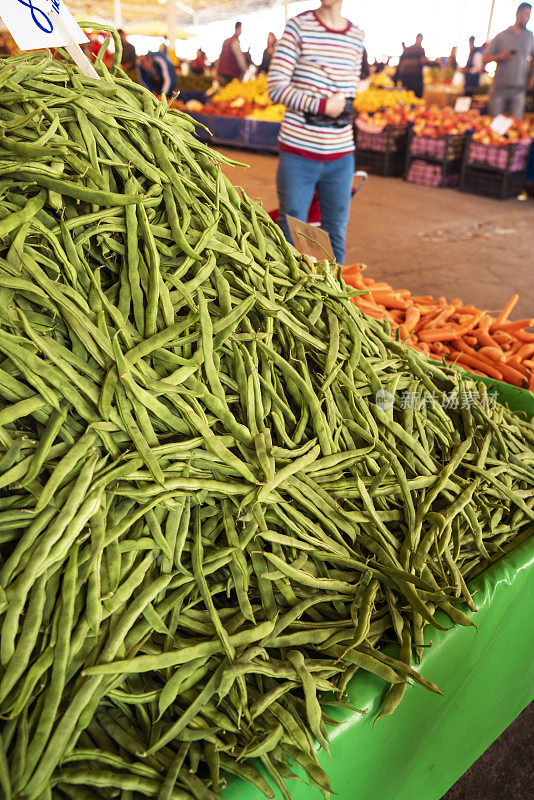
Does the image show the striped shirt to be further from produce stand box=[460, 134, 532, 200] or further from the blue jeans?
produce stand box=[460, 134, 532, 200]

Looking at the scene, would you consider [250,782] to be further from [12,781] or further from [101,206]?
[101,206]

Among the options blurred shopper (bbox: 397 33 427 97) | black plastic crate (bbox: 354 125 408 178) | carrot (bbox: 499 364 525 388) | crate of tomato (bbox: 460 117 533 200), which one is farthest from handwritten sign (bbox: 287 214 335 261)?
blurred shopper (bbox: 397 33 427 97)

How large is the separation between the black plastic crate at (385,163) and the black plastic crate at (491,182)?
1.24 m

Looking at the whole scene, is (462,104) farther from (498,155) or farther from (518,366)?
(518,366)

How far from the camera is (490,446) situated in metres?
1.60

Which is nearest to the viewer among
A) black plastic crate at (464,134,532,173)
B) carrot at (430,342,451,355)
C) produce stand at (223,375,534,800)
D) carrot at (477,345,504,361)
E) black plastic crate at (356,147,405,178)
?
produce stand at (223,375,534,800)

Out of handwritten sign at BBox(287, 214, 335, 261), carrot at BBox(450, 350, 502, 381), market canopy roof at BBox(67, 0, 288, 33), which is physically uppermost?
market canopy roof at BBox(67, 0, 288, 33)

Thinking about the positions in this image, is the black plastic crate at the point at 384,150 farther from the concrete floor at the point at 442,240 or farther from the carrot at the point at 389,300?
the carrot at the point at 389,300

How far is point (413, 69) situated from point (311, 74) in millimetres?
10188

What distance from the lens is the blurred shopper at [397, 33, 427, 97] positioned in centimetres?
1190

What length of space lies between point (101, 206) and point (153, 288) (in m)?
0.20

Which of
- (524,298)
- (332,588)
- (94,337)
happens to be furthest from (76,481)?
(524,298)

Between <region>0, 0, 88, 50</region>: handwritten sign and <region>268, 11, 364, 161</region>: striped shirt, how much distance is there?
2.27 m

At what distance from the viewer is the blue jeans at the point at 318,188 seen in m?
3.48
